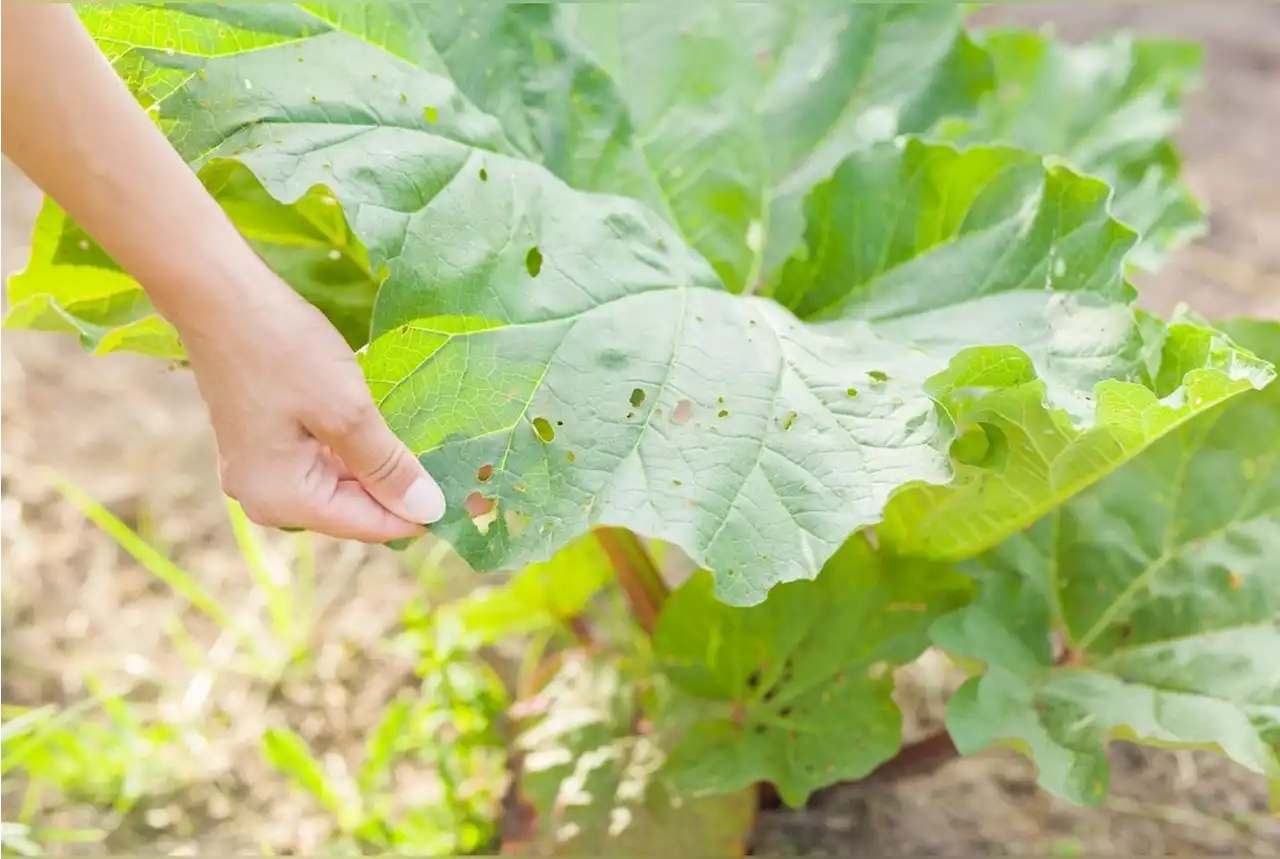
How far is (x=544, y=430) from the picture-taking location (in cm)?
88

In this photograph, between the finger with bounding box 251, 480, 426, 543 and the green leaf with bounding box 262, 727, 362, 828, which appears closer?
the finger with bounding box 251, 480, 426, 543

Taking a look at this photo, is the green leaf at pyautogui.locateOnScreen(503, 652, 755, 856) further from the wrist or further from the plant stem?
the wrist

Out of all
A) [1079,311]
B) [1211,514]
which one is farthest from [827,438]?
[1211,514]

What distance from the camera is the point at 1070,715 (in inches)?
41.2

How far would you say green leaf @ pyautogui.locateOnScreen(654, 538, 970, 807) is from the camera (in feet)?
3.66

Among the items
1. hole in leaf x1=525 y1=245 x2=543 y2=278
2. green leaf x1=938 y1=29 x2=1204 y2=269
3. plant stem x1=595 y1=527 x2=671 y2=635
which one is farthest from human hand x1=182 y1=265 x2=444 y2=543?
green leaf x1=938 y1=29 x2=1204 y2=269

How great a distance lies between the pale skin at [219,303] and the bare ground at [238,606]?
0.65 m

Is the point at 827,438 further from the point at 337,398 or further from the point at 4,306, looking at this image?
the point at 4,306

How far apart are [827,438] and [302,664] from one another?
3.01 feet

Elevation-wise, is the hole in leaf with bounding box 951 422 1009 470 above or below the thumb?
below

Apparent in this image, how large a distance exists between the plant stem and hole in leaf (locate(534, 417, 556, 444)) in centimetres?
34

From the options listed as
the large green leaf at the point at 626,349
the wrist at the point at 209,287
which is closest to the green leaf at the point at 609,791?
the large green leaf at the point at 626,349

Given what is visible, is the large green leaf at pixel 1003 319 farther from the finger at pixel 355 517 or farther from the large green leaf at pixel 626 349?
the finger at pixel 355 517

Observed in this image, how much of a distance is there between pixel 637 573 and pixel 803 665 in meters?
0.21
